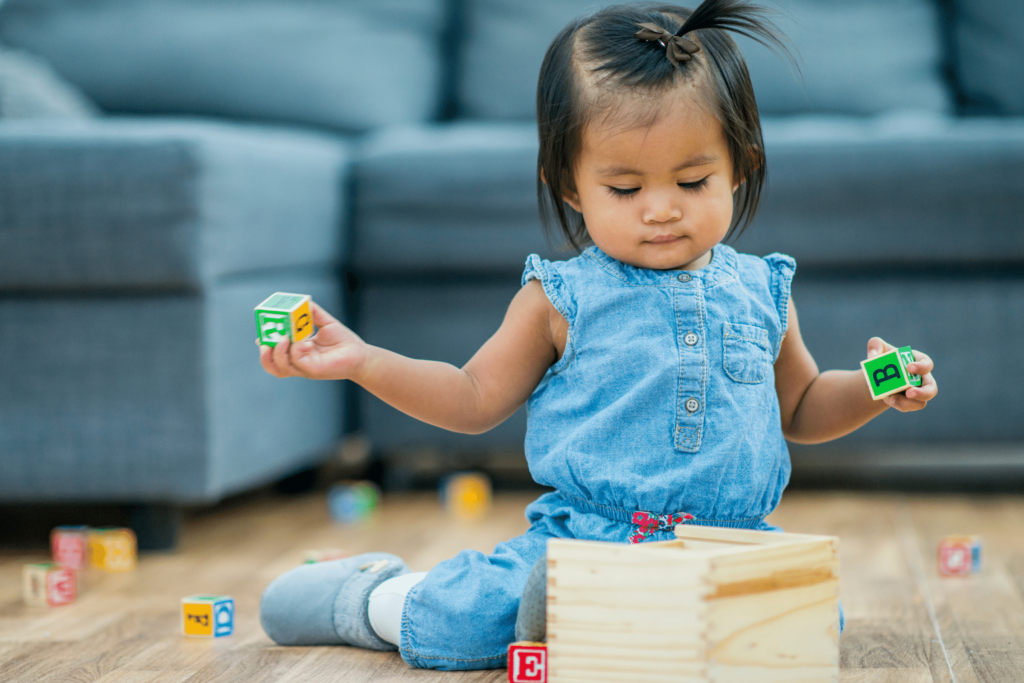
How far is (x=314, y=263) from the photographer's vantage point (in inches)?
68.3

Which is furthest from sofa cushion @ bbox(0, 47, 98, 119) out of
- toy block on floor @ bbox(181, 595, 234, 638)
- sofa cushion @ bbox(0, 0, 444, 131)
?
toy block on floor @ bbox(181, 595, 234, 638)

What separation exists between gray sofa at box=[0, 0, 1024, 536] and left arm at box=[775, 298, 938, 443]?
58cm

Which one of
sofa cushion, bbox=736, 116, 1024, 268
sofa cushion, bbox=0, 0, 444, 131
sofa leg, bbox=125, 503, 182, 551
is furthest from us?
sofa cushion, bbox=0, 0, 444, 131

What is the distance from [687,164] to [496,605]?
44 cm

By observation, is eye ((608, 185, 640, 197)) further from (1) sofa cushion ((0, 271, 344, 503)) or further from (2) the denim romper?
(1) sofa cushion ((0, 271, 344, 503))

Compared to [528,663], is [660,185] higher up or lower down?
higher up

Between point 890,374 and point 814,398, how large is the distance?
0.52 ft

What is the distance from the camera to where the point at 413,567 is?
1.40 m

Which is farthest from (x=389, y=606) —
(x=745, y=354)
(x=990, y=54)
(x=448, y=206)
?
(x=990, y=54)

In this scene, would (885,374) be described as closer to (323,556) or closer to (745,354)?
(745,354)

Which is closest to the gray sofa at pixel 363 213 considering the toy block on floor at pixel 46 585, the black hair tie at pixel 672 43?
the toy block on floor at pixel 46 585

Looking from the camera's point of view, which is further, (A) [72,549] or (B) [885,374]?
(A) [72,549]

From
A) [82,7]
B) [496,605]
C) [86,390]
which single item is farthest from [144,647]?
[82,7]

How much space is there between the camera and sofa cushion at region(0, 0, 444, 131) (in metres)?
2.23
